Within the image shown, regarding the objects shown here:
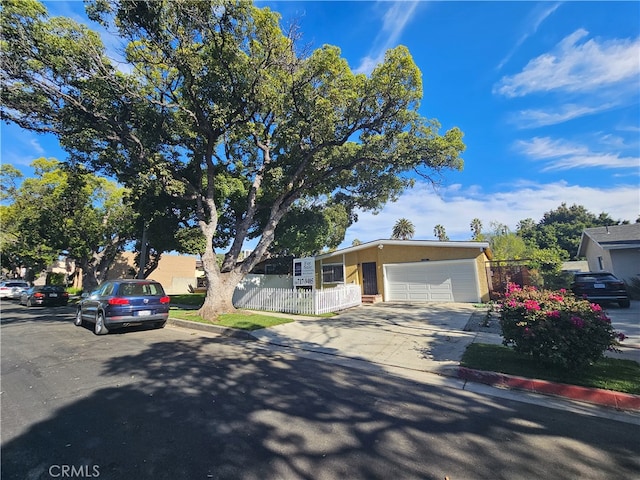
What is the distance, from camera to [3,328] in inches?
417

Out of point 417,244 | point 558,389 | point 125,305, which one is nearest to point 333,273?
point 417,244

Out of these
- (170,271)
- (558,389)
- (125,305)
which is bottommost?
(558,389)

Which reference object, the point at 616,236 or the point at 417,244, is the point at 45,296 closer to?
the point at 417,244

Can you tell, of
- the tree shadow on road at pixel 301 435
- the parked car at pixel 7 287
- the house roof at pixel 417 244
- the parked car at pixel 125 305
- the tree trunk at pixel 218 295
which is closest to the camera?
the tree shadow on road at pixel 301 435

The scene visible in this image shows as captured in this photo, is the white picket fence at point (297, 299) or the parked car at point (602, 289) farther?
the white picket fence at point (297, 299)

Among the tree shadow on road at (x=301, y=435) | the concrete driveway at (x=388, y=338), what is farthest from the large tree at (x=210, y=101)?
the tree shadow on road at (x=301, y=435)

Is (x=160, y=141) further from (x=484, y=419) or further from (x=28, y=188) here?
(x=28, y=188)

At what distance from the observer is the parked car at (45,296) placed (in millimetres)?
19188

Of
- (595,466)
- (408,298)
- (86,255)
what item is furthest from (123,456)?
(86,255)

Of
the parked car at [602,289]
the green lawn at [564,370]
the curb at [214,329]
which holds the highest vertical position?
the parked car at [602,289]

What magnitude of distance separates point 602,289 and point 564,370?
10921mm

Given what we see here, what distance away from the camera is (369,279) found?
1944cm

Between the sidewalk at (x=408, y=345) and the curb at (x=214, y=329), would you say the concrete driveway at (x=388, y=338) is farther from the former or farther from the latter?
the curb at (x=214, y=329)

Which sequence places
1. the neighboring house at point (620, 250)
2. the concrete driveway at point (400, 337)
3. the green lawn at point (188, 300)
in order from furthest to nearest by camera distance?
the green lawn at point (188, 300), the neighboring house at point (620, 250), the concrete driveway at point (400, 337)
